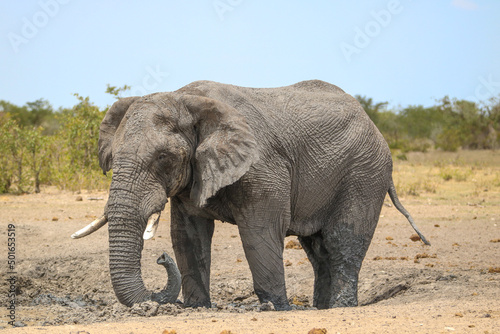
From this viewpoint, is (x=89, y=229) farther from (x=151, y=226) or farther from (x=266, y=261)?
(x=266, y=261)

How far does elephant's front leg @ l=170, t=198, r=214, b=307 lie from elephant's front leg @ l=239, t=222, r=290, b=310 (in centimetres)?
68

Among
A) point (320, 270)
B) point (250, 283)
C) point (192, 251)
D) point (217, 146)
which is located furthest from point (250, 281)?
point (217, 146)

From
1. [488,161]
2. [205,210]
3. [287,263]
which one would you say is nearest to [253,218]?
[205,210]

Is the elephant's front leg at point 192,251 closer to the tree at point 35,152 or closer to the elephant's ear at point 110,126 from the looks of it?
the elephant's ear at point 110,126

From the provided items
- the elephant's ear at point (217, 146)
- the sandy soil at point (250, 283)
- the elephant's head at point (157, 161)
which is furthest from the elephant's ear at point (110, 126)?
the sandy soil at point (250, 283)

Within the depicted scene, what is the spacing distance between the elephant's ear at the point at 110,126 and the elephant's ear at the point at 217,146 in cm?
60

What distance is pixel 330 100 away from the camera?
7000mm

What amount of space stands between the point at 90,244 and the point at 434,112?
128ft

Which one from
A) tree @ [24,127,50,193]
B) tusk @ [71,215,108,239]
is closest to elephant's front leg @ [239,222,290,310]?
tusk @ [71,215,108,239]

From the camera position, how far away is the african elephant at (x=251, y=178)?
545cm

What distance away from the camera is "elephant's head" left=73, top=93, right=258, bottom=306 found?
532cm

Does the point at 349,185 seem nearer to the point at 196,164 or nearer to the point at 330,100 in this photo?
the point at 330,100

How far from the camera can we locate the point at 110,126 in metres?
6.25

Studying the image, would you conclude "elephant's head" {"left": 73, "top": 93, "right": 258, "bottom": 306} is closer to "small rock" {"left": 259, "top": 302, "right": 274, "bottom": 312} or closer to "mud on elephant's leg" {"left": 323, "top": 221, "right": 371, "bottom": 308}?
"small rock" {"left": 259, "top": 302, "right": 274, "bottom": 312}
